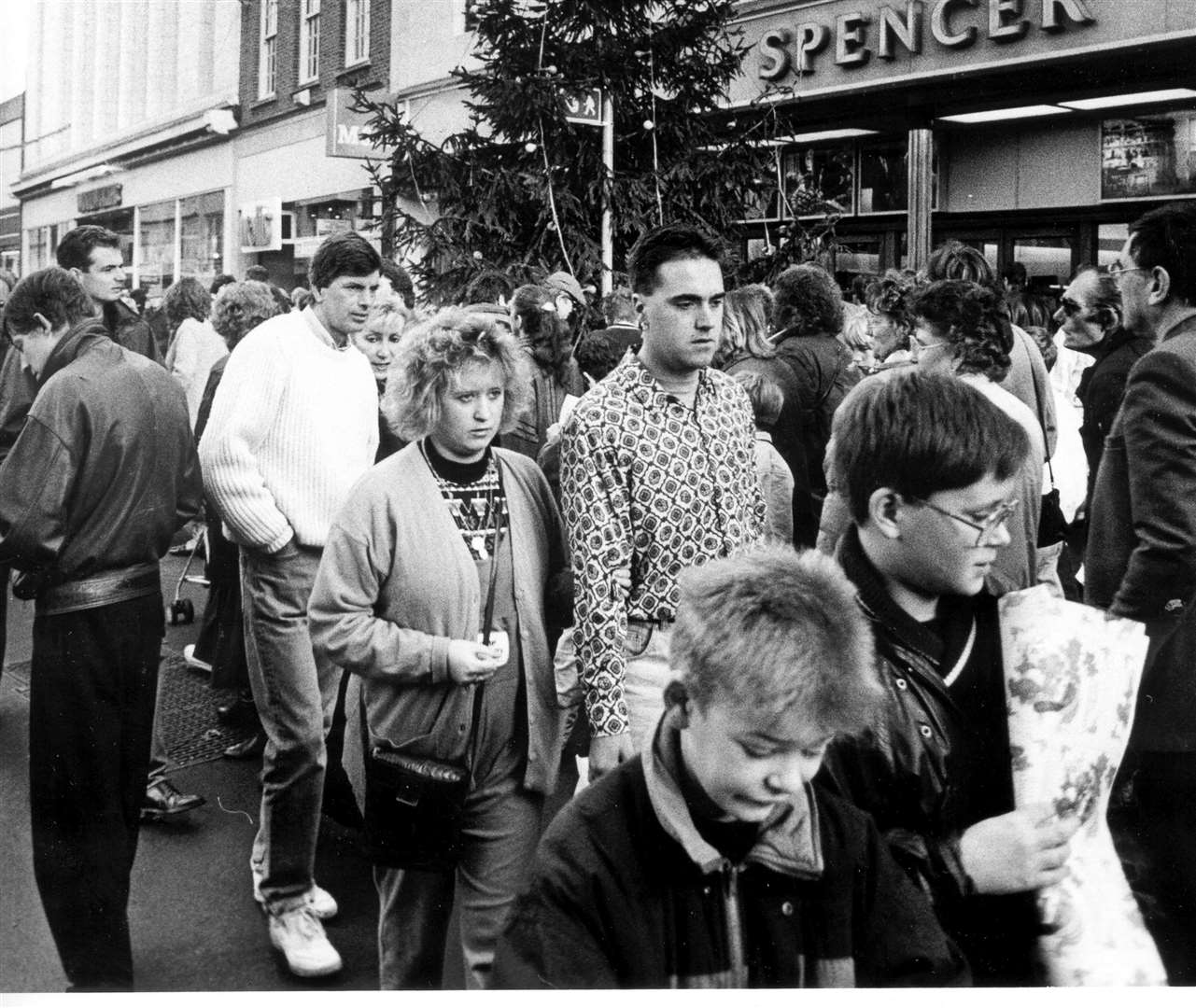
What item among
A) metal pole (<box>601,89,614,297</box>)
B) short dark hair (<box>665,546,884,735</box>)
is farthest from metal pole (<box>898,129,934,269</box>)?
short dark hair (<box>665,546,884,735</box>)

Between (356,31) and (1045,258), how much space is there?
384 cm

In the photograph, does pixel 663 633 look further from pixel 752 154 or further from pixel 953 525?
pixel 752 154

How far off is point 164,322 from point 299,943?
258cm

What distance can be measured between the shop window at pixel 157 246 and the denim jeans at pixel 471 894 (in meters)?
1.92

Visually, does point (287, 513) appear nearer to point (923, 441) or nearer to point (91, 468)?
point (91, 468)

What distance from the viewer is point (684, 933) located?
49.4 inches

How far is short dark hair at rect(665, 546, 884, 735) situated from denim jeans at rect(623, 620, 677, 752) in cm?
87

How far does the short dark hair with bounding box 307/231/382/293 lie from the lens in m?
2.82

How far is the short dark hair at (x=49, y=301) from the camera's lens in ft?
8.00

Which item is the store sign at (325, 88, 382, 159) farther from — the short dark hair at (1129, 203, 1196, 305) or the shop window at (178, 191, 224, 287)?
the short dark hair at (1129, 203, 1196, 305)

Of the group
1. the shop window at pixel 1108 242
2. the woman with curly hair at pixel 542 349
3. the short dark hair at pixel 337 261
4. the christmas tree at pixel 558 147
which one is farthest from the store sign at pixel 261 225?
the shop window at pixel 1108 242

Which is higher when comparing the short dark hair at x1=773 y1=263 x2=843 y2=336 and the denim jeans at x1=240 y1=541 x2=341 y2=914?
the short dark hair at x1=773 y1=263 x2=843 y2=336

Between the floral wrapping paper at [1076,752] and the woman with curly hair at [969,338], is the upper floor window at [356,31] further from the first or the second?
the floral wrapping paper at [1076,752]

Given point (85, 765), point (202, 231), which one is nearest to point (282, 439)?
point (85, 765)
